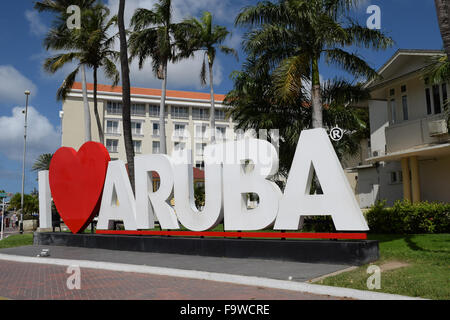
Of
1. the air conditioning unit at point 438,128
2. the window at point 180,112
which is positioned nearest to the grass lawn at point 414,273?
the air conditioning unit at point 438,128

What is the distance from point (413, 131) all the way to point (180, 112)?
49.9 m

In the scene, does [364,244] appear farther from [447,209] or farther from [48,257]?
[48,257]

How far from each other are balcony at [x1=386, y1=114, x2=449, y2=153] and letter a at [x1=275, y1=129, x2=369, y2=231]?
10.3m

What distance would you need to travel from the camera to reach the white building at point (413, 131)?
776 inches

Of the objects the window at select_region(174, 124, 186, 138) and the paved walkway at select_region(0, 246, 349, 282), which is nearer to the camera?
the paved walkway at select_region(0, 246, 349, 282)

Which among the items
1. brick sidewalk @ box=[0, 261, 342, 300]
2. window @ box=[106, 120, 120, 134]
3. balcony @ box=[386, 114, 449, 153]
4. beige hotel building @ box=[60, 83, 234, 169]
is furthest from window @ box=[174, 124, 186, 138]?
brick sidewalk @ box=[0, 261, 342, 300]

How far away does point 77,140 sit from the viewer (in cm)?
6075

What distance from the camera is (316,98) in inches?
659

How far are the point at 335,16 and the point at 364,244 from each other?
10.1 m

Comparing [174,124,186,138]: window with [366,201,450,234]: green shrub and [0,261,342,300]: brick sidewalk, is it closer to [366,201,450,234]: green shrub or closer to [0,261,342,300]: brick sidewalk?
[366,201,450,234]: green shrub

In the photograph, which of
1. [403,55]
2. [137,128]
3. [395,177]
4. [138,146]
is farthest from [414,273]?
[137,128]

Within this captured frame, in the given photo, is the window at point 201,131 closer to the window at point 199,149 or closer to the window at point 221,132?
the window at point 199,149

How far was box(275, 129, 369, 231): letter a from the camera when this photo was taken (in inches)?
424
